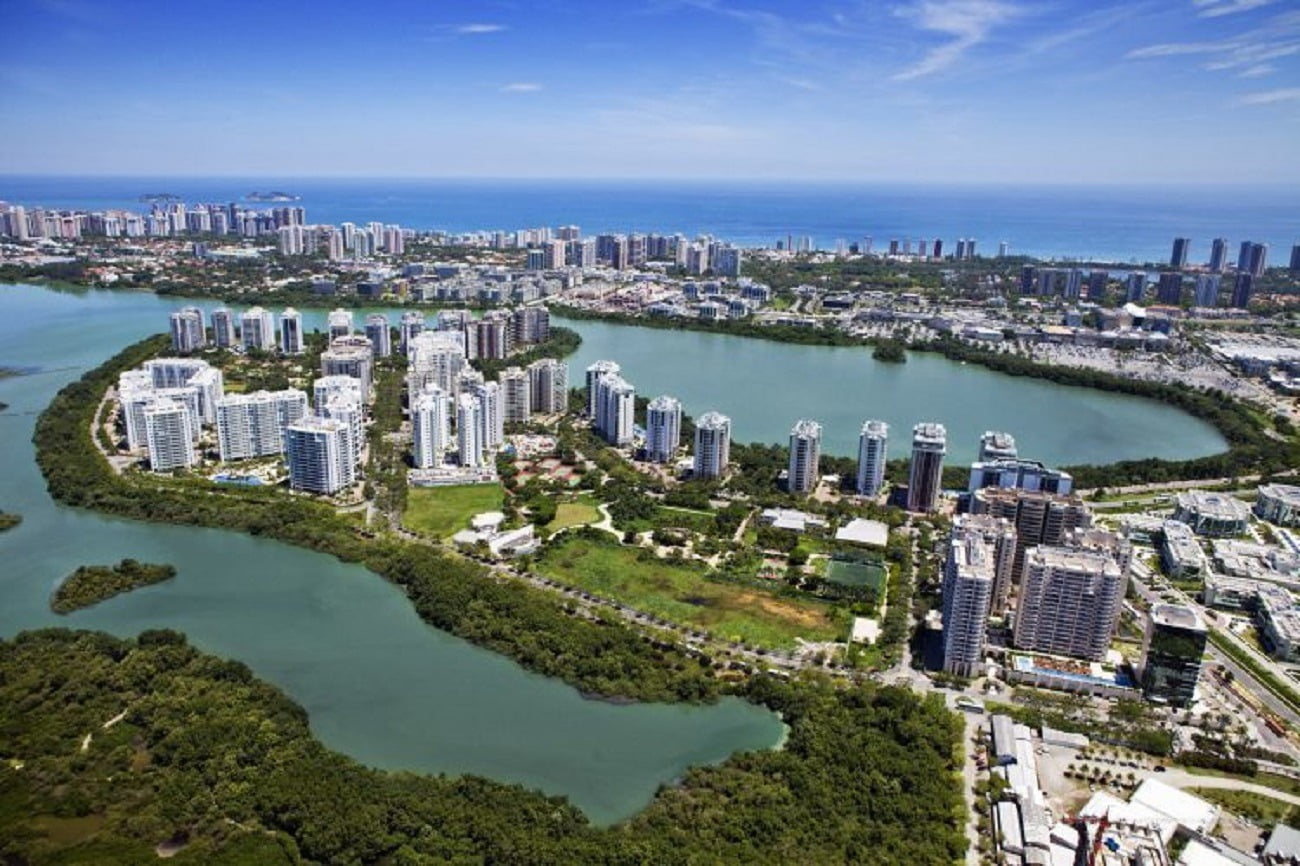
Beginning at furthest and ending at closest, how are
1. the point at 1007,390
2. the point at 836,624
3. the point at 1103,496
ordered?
1. the point at 1007,390
2. the point at 1103,496
3. the point at 836,624

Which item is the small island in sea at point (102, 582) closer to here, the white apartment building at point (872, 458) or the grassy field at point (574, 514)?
the grassy field at point (574, 514)

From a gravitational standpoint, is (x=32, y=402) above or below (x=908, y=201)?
below

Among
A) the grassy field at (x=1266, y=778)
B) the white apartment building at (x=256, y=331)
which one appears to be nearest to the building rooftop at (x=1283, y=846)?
the grassy field at (x=1266, y=778)

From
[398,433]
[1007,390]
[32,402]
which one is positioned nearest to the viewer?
[398,433]

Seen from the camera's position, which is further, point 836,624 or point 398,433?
point 398,433

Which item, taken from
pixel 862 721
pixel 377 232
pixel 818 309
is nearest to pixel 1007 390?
pixel 818 309

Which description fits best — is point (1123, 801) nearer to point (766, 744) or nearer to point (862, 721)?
point (862, 721)

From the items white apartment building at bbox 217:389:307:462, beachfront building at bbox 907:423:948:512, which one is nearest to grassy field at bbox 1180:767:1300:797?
beachfront building at bbox 907:423:948:512
